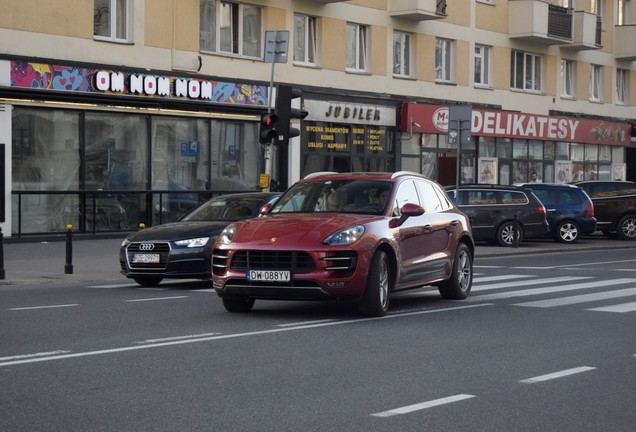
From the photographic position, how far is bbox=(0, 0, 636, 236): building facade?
2827cm

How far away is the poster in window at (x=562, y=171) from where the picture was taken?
48522mm

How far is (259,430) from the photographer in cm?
700

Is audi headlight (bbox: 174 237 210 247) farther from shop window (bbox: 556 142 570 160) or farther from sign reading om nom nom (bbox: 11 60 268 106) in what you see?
shop window (bbox: 556 142 570 160)

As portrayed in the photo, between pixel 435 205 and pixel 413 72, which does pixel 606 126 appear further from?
pixel 435 205

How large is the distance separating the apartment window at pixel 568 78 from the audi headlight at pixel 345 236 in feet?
124

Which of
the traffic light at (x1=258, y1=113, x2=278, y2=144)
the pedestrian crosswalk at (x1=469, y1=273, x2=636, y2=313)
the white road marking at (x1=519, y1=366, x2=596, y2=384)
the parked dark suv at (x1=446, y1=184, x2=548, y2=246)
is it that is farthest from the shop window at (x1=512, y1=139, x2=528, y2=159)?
the white road marking at (x1=519, y1=366, x2=596, y2=384)

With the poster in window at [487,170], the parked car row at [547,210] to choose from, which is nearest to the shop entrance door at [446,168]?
the poster in window at [487,170]

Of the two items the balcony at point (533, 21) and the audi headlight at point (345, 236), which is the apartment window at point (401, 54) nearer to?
the balcony at point (533, 21)

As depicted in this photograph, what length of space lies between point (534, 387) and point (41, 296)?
9117mm

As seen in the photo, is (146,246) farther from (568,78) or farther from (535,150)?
(568,78)

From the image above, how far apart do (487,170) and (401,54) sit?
6.62 metres

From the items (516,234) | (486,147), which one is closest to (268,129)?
(516,234)

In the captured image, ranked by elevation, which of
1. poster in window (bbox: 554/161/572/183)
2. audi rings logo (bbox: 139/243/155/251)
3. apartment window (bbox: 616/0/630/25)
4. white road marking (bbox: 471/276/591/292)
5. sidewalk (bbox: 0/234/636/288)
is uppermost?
apartment window (bbox: 616/0/630/25)

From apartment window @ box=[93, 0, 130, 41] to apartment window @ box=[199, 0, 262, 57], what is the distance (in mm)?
2758
